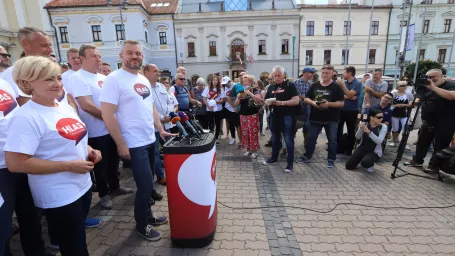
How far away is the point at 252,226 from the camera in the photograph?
112 inches

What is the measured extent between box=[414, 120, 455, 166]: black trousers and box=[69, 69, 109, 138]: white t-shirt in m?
5.35

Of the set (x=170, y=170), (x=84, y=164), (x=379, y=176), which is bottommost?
(x=379, y=176)

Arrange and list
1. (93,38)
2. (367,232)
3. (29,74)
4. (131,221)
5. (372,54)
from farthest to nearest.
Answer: (372,54) < (93,38) < (131,221) < (367,232) < (29,74)

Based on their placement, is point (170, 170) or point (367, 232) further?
point (367, 232)

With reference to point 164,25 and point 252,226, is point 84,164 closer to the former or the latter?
point 252,226

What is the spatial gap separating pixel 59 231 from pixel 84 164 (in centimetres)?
48

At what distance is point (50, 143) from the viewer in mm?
1520

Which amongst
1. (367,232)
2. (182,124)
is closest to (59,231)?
(182,124)

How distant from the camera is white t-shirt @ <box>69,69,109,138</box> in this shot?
112 inches

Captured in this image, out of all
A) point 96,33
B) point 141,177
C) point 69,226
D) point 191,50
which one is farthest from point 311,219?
point 96,33

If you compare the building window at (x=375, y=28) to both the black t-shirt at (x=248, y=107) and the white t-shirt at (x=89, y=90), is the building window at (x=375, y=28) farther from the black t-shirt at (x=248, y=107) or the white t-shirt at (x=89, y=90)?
the white t-shirt at (x=89, y=90)

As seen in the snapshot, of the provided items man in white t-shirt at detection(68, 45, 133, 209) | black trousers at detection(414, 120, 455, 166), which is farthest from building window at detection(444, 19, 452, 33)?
man in white t-shirt at detection(68, 45, 133, 209)

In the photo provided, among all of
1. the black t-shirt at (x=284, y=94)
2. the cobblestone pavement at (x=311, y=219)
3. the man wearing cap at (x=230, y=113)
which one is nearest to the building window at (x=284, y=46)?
the man wearing cap at (x=230, y=113)

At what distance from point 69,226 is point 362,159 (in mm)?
4532
